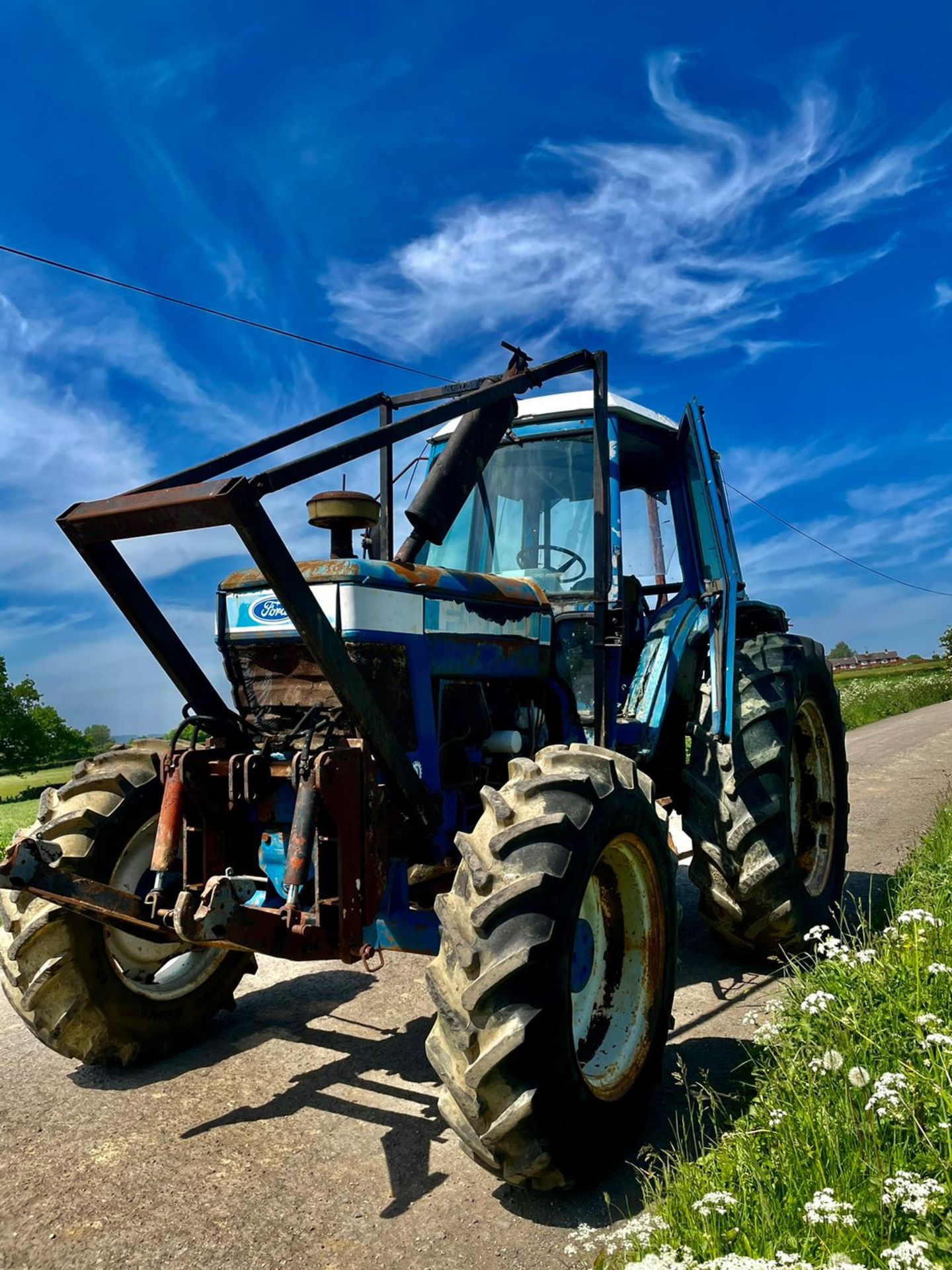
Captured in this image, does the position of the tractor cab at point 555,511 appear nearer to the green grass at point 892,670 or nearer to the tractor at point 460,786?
the tractor at point 460,786

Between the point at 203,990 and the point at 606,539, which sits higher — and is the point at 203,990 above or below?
below

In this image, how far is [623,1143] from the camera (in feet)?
10.4

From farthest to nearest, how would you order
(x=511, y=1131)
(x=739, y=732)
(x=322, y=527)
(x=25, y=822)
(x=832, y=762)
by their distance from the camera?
(x=25, y=822), (x=832, y=762), (x=739, y=732), (x=322, y=527), (x=511, y=1131)

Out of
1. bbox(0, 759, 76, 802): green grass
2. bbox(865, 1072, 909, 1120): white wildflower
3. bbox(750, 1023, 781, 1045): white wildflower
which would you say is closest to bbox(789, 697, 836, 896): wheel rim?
bbox(750, 1023, 781, 1045): white wildflower

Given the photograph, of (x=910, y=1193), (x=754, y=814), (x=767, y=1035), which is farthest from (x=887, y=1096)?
(x=754, y=814)

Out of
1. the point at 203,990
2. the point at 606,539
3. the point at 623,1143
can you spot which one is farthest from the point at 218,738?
the point at 623,1143

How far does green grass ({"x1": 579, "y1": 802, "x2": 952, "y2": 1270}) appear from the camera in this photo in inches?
87.3

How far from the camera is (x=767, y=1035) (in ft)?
11.7

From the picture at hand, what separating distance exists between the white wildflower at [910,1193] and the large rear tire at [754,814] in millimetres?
2513

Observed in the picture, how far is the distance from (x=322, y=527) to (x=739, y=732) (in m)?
2.53

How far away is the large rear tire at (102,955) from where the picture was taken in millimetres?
3844

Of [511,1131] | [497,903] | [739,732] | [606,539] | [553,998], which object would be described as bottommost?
[511,1131]

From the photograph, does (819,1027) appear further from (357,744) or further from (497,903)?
(357,744)

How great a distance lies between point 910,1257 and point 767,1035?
1713mm
